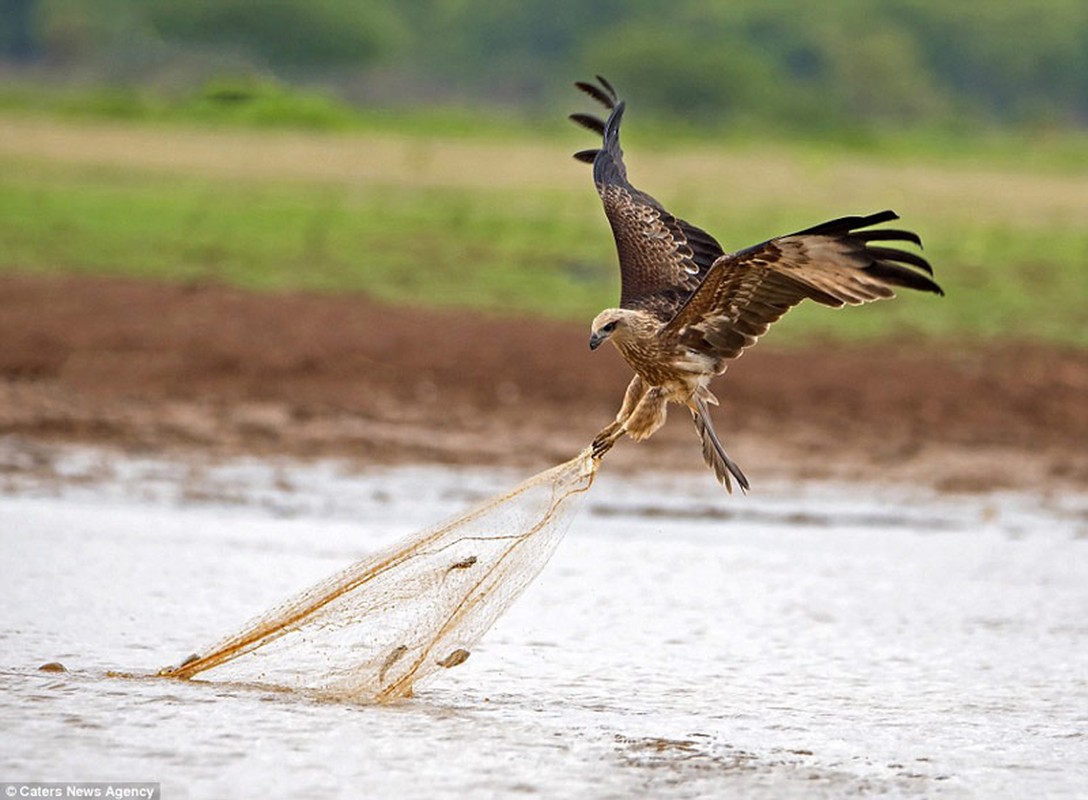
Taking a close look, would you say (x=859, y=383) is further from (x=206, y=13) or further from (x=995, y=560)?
(x=206, y=13)

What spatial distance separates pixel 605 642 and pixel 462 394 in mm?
5773

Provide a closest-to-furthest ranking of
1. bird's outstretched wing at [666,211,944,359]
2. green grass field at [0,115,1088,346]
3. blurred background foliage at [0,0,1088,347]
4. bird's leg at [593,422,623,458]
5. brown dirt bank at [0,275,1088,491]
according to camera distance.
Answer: bird's outstretched wing at [666,211,944,359] < bird's leg at [593,422,623,458] < brown dirt bank at [0,275,1088,491] < green grass field at [0,115,1088,346] < blurred background foliage at [0,0,1088,347]

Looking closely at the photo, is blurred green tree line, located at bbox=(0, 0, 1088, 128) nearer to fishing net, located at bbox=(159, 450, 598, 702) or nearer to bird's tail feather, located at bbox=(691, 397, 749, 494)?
bird's tail feather, located at bbox=(691, 397, 749, 494)

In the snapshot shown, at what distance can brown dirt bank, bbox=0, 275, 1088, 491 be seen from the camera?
12258 millimetres

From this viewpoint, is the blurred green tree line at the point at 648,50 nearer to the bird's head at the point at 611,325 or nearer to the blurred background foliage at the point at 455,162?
the blurred background foliage at the point at 455,162

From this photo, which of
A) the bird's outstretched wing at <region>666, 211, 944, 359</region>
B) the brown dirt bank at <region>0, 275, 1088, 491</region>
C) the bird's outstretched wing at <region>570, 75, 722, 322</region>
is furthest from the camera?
the brown dirt bank at <region>0, 275, 1088, 491</region>

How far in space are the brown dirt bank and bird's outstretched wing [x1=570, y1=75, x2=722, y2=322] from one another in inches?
151

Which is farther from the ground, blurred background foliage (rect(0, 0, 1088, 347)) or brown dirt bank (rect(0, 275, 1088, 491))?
blurred background foliage (rect(0, 0, 1088, 347))

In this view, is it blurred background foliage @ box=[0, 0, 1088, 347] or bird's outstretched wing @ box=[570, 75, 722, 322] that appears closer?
bird's outstretched wing @ box=[570, 75, 722, 322]

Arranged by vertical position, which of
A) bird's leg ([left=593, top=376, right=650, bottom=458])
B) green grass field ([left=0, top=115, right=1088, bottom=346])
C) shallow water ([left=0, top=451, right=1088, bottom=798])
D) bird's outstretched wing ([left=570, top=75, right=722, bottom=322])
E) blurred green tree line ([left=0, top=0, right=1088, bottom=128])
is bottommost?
shallow water ([left=0, top=451, right=1088, bottom=798])

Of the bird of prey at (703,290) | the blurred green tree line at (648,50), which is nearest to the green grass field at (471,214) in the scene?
the blurred green tree line at (648,50)

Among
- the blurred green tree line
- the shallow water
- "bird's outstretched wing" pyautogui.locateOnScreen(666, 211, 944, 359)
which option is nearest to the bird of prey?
"bird's outstretched wing" pyautogui.locateOnScreen(666, 211, 944, 359)

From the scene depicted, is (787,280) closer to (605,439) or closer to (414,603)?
(605,439)

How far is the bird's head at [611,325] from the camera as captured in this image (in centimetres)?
682
